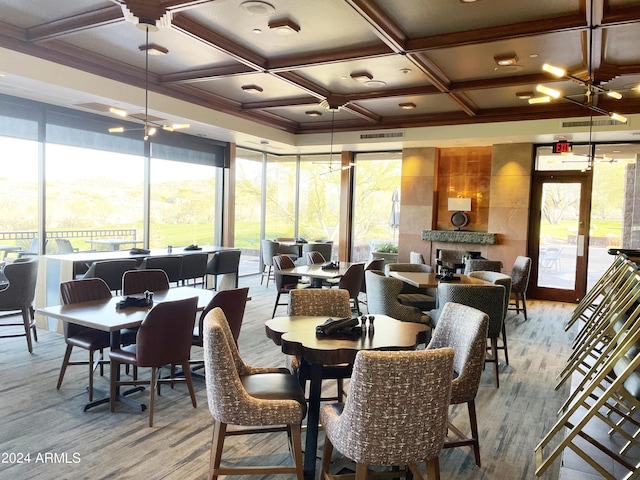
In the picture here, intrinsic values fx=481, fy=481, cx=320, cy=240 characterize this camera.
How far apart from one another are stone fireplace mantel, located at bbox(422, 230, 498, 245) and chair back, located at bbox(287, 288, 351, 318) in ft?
21.2

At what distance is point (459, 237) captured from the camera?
31.7 ft

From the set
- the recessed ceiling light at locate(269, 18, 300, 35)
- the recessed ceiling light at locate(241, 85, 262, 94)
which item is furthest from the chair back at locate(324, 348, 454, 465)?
the recessed ceiling light at locate(241, 85, 262, 94)

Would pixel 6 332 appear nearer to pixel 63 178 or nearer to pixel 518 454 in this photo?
pixel 63 178

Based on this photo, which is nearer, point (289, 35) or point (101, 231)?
point (289, 35)

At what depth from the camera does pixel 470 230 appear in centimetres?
1003

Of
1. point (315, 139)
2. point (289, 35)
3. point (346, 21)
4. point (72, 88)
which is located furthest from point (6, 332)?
point (315, 139)

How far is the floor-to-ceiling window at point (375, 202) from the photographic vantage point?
10953 millimetres

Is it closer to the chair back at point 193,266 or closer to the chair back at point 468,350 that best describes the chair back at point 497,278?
the chair back at point 468,350

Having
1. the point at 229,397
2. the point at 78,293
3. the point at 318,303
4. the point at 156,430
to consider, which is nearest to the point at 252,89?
the point at 78,293

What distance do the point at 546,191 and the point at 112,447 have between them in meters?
8.72

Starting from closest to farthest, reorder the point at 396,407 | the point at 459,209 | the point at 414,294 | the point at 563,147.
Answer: the point at 396,407, the point at 414,294, the point at 563,147, the point at 459,209

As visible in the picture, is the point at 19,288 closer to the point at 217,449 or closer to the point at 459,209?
the point at 217,449

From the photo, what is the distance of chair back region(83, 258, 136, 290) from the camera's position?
559 centimetres

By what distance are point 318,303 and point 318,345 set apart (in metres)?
1.04
